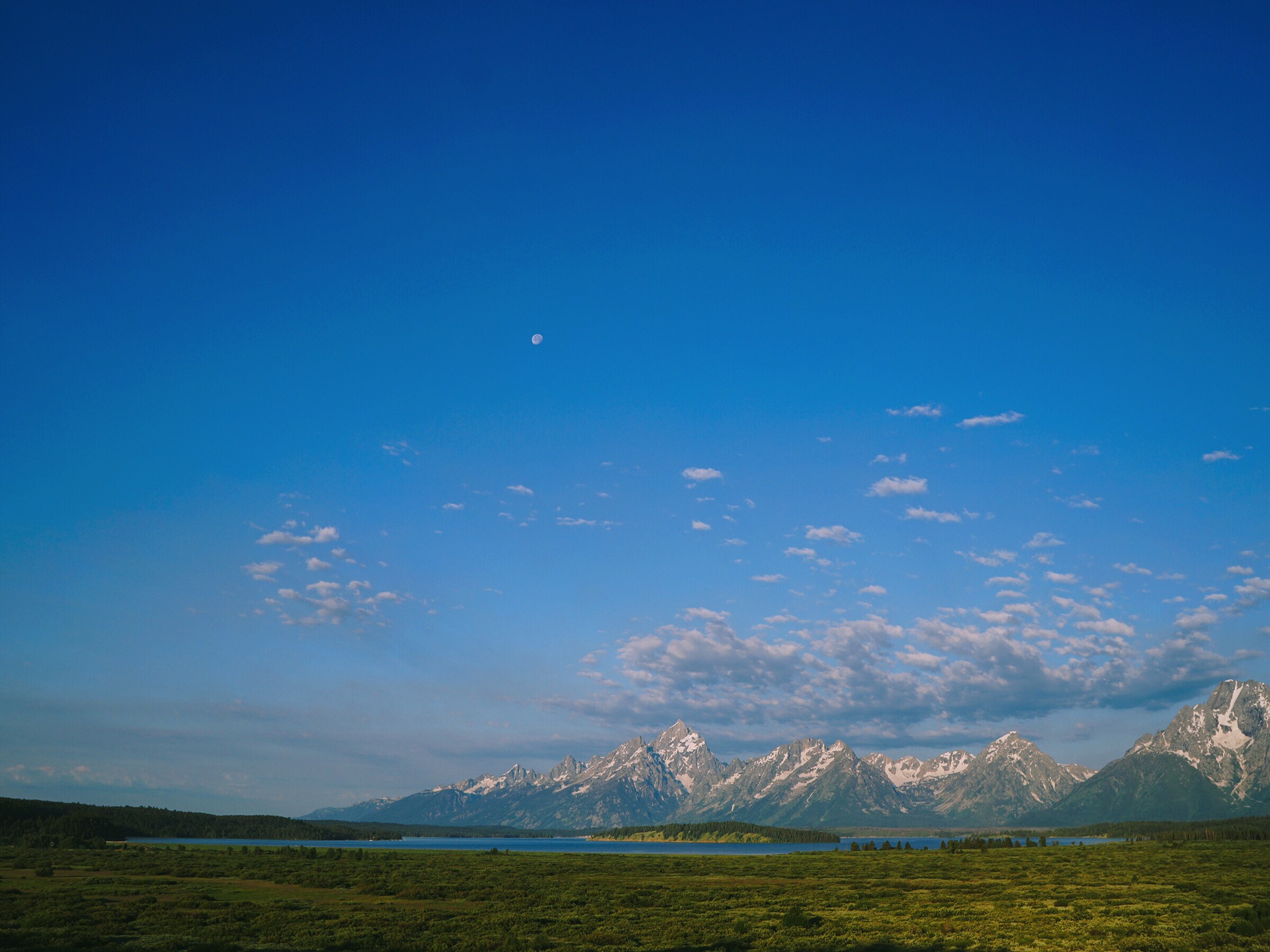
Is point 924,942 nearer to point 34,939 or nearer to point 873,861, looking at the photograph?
point 34,939

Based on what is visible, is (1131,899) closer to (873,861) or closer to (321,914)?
(321,914)

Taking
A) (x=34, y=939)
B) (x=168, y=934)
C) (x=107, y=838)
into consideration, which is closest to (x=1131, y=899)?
(x=168, y=934)

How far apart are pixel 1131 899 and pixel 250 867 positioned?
332 ft

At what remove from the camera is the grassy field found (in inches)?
1736

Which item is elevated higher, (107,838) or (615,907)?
(615,907)

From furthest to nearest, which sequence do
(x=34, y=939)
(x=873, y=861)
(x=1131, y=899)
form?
(x=873, y=861)
(x=1131, y=899)
(x=34, y=939)

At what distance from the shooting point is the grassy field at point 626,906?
44.1 metres

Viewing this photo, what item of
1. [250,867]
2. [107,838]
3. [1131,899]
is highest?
[1131,899]

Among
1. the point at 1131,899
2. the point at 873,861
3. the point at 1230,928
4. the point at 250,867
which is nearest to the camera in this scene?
the point at 1230,928

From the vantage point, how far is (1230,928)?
45.0 meters

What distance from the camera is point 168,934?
1790 inches

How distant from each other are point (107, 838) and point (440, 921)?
193521 millimetres

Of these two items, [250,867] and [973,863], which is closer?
[250,867]

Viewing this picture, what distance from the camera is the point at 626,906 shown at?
63.9 m
